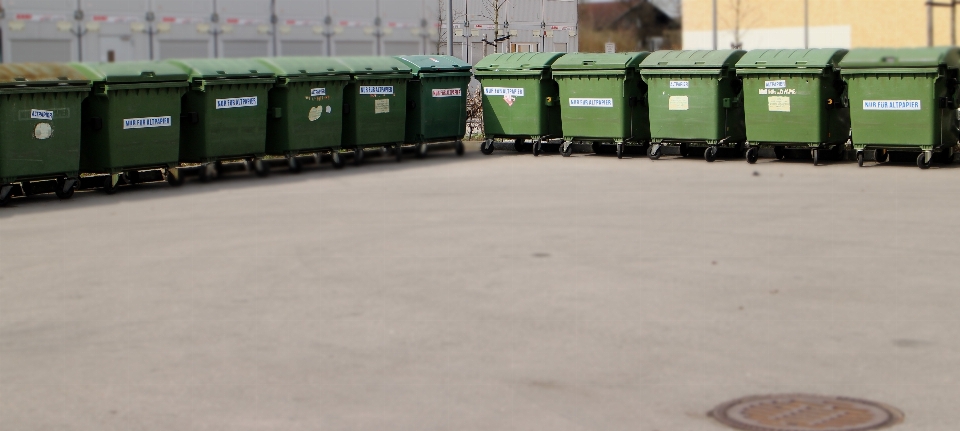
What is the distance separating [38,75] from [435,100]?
6.19 m

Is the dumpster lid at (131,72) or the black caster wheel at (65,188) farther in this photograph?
the dumpster lid at (131,72)

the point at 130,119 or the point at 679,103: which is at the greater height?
the point at 679,103

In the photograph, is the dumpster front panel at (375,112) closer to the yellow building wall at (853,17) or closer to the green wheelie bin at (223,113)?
the green wheelie bin at (223,113)

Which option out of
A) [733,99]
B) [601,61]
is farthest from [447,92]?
[733,99]

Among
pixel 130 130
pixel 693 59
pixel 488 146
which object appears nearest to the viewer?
pixel 130 130

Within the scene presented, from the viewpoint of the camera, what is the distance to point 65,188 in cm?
1322

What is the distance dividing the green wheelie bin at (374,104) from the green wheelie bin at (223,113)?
1.48m

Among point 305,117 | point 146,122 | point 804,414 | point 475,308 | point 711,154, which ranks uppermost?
point 305,117

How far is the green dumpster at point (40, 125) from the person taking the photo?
41.5 feet

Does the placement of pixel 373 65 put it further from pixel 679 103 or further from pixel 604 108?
pixel 679 103

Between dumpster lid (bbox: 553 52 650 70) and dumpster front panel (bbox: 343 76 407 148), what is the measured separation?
7.67ft

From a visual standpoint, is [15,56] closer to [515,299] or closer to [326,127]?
[326,127]

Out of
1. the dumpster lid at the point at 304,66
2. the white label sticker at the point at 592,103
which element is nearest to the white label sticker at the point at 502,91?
the white label sticker at the point at 592,103

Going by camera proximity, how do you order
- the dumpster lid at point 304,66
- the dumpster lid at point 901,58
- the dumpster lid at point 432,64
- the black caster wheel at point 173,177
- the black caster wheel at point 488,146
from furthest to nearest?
the black caster wheel at point 488,146 < the dumpster lid at point 432,64 < the dumpster lid at point 304,66 < the dumpster lid at point 901,58 < the black caster wheel at point 173,177
